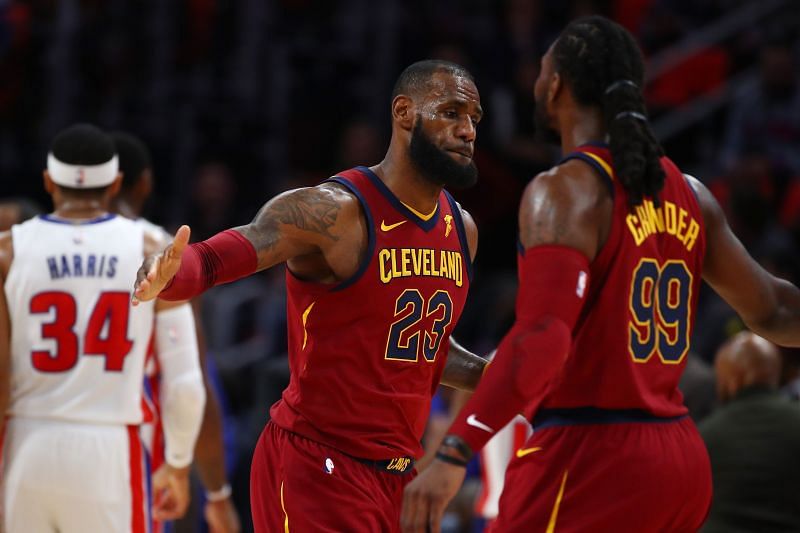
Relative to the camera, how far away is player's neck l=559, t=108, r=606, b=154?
155 inches

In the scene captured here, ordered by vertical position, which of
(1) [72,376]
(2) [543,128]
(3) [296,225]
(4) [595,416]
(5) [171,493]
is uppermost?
(2) [543,128]

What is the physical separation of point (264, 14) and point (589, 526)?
9418mm

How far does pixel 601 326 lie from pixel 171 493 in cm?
277

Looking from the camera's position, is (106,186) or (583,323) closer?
(583,323)

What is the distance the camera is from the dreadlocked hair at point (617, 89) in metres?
3.78

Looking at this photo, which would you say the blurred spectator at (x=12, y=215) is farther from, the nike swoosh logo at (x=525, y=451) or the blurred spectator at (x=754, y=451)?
the nike swoosh logo at (x=525, y=451)

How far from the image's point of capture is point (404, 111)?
4.63m

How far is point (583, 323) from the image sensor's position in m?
3.79

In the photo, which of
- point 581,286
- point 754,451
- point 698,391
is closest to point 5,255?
point 581,286

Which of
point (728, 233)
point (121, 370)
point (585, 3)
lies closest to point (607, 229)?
point (728, 233)

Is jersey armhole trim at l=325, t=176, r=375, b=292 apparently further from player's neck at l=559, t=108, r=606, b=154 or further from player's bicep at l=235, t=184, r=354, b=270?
player's neck at l=559, t=108, r=606, b=154

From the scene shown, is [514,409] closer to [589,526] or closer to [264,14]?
[589,526]

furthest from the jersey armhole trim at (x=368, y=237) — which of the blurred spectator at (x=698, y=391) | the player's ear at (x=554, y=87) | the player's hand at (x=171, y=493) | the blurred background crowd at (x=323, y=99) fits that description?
the blurred background crowd at (x=323, y=99)

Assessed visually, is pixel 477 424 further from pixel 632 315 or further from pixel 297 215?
pixel 297 215
